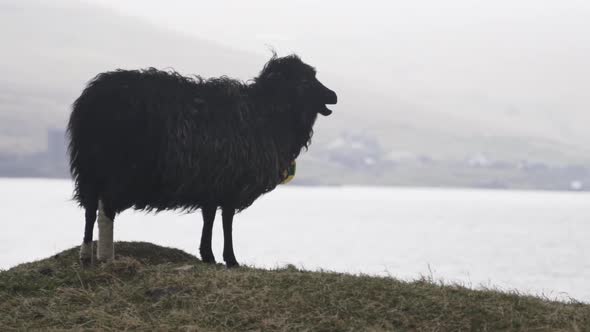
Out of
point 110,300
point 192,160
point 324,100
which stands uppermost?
point 324,100

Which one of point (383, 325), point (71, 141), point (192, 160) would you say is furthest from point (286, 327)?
point (71, 141)

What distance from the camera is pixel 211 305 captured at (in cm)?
979

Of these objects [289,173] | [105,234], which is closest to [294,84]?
[289,173]

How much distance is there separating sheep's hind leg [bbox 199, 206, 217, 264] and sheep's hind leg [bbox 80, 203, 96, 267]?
5.72 ft

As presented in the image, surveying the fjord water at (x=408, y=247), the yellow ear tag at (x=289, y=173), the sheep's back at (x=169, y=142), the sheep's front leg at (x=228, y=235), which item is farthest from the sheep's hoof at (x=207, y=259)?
the fjord water at (x=408, y=247)

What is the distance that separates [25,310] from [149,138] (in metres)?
3.31

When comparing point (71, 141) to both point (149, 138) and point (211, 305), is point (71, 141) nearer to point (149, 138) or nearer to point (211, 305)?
point (149, 138)

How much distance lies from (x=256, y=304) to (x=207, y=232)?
12.1 feet

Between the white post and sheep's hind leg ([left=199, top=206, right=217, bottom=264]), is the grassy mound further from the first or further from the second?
sheep's hind leg ([left=199, top=206, right=217, bottom=264])

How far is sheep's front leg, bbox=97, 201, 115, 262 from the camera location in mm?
12391

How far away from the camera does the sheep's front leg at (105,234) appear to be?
1239 centimetres

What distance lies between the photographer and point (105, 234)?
12406 mm

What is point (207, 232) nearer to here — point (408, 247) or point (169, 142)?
point (169, 142)

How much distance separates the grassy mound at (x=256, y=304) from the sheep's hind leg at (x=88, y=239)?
3.92 feet
